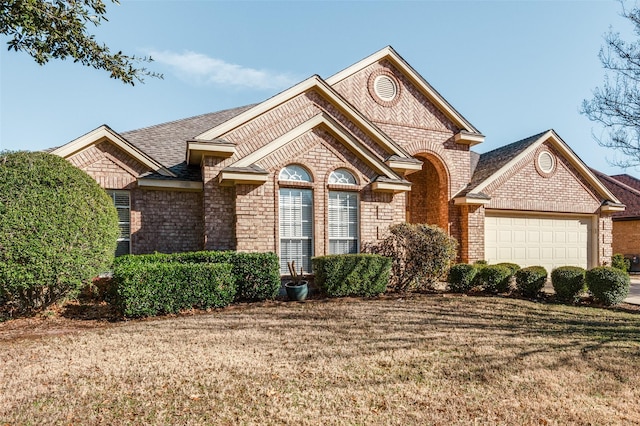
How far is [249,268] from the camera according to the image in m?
9.20

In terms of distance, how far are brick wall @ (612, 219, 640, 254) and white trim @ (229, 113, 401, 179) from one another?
58.5ft

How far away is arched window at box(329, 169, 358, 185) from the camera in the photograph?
11.3 meters

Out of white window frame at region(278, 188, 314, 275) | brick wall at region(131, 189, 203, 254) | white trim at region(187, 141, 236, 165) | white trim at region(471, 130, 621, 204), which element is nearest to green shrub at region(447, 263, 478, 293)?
white trim at region(471, 130, 621, 204)

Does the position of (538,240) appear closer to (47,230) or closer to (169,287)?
(169,287)

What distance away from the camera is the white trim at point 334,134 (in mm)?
10375

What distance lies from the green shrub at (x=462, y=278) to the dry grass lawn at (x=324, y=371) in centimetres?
326

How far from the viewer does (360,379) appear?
4.79 meters

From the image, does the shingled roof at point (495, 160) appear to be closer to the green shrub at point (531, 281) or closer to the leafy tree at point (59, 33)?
the green shrub at point (531, 281)

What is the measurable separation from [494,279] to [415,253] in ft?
8.17

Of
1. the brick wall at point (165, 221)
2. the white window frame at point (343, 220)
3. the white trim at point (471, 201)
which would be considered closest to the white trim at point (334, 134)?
the white window frame at point (343, 220)

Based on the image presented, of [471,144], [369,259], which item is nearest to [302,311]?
[369,259]

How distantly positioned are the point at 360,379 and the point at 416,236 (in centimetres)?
676

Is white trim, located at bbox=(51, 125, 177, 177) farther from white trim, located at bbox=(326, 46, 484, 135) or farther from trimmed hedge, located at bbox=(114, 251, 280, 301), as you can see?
white trim, located at bbox=(326, 46, 484, 135)

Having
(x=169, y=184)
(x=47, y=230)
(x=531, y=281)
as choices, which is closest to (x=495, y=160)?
(x=531, y=281)
